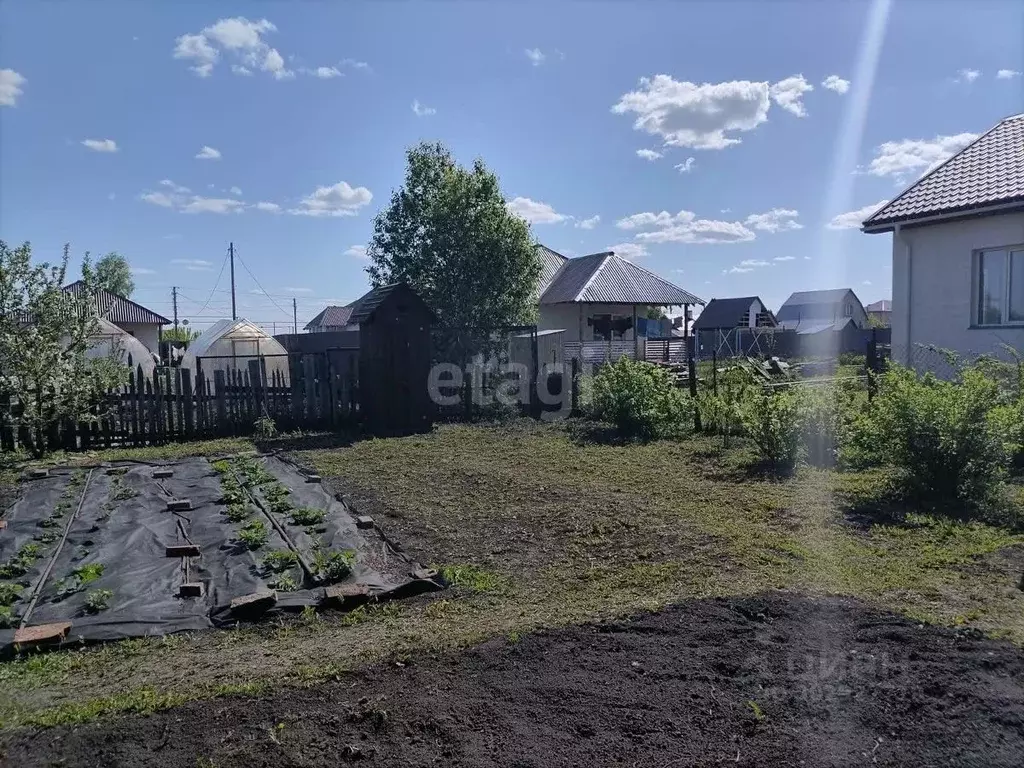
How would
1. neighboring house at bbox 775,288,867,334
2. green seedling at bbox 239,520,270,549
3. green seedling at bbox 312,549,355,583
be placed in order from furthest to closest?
1. neighboring house at bbox 775,288,867,334
2. green seedling at bbox 239,520,270,549
3. green seedling at bbox 312,549,355,583

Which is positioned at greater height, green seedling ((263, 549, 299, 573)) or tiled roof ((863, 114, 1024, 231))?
tiled roof ((863, 114, 1024, 231))

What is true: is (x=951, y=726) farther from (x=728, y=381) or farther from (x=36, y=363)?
(x=36, y=363)

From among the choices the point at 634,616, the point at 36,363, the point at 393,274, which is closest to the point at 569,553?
the point at 634,616

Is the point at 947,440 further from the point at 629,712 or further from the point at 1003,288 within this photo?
the point at 1003,288

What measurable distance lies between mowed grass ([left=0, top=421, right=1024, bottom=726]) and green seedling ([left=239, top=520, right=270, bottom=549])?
1.03m

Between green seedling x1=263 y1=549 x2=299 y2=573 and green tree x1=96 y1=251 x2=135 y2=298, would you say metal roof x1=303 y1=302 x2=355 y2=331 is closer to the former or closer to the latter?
green tree x1=96 y1=251 x2=135 y2=298

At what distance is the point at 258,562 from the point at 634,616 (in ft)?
8.90

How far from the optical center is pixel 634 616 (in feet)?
13.0

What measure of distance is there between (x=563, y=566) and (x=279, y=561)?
1969 millimetres

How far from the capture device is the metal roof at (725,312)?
190ft

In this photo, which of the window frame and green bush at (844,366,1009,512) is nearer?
green bush at (844,366,1009,512)

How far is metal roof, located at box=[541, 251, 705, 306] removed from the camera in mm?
33062

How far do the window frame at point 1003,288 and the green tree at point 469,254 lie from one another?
28.0 feet

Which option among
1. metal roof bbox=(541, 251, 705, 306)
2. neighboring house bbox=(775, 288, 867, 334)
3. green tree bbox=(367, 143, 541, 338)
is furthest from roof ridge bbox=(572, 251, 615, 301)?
neighboring house bbox=(775, 288, 867, 334)
